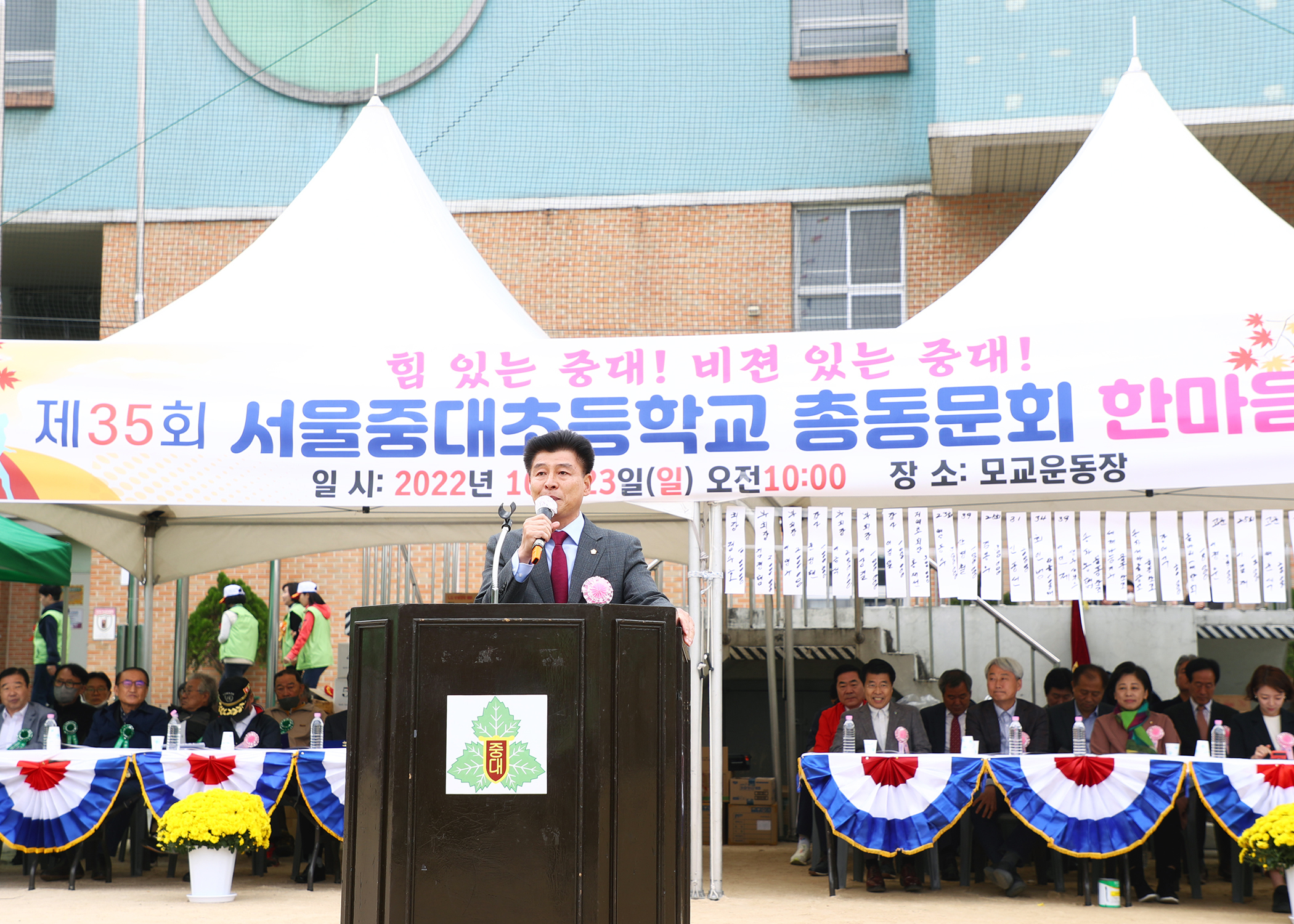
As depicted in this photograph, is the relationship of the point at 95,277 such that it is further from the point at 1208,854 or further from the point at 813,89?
the point at 1208,854

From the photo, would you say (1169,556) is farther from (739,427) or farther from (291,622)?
(291,622)

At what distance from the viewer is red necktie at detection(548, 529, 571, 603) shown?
12.0 ft

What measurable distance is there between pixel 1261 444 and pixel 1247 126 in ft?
26.9

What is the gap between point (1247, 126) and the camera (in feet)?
43.3

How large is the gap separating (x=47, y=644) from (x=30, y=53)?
799cm

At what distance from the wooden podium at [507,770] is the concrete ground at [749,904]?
3.59 metres

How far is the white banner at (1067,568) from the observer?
277 inches

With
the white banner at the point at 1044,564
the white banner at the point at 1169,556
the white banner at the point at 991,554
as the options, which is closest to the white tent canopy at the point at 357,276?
the white banner at the point at 991,554

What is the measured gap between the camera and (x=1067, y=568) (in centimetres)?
705

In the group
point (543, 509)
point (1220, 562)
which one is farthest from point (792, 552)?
point (543, 509)

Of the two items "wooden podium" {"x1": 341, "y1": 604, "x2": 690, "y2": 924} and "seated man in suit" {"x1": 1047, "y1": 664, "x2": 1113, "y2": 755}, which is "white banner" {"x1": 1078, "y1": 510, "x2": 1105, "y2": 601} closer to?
"seated man in suit" {"x1": 1047, "y1": 664, "x2": 1113, "y2": 755}

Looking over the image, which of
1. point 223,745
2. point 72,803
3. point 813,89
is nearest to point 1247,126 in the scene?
point 813,89

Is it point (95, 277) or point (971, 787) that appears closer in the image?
point (971, 787)

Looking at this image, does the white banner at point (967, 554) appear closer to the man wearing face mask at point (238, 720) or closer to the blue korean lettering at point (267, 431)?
the blue korean lettering at point (267, 431)
